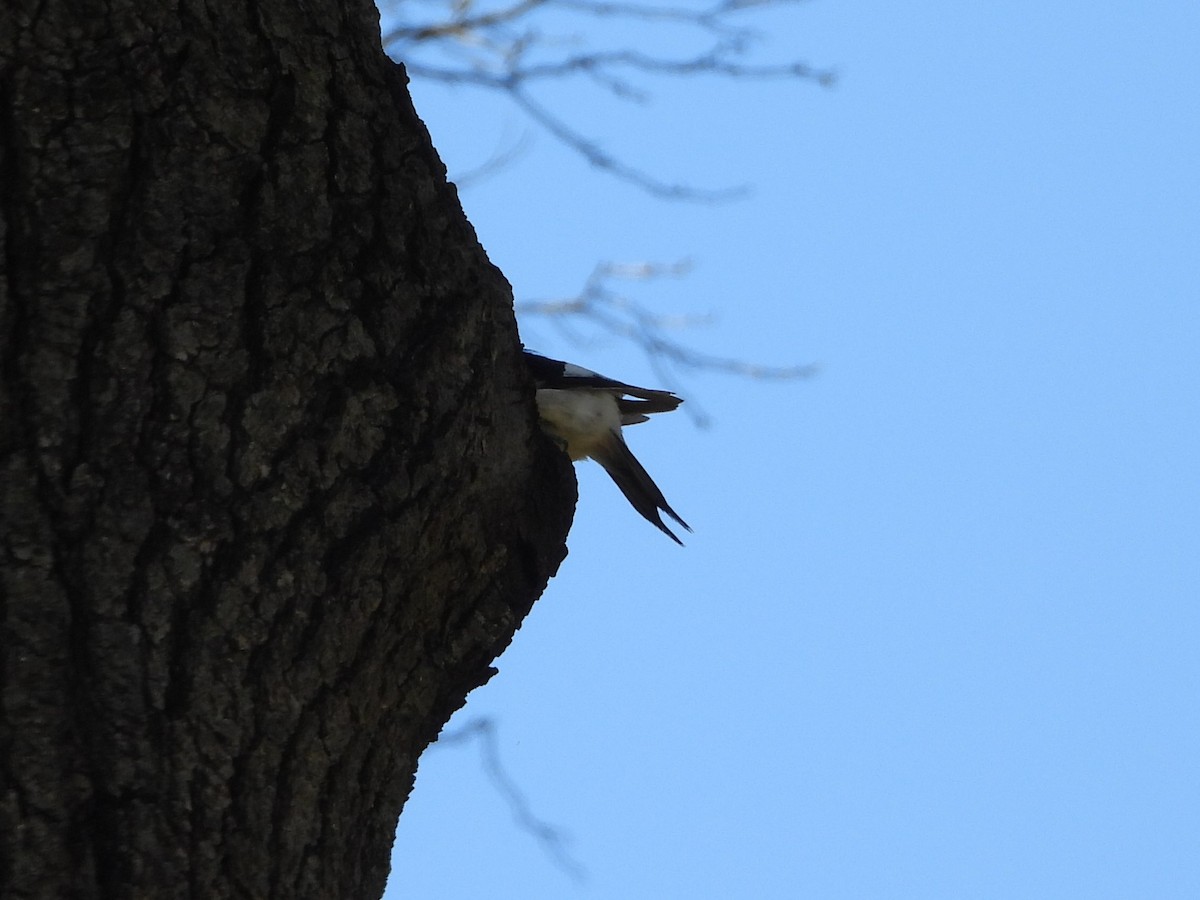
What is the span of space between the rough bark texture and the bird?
5.14 feet

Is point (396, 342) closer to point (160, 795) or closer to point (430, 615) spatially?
point (430, 615)

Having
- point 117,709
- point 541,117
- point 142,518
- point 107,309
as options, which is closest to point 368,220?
point 107,309

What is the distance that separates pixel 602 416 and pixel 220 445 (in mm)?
2136

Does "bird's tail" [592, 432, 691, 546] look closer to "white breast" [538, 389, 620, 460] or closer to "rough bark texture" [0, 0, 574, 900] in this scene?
"white breast" [538, 389, 620, 460]

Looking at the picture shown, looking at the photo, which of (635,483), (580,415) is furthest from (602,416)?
(635,483)

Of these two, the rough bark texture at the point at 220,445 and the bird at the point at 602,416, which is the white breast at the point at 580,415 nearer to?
the bird at the point at 602,416

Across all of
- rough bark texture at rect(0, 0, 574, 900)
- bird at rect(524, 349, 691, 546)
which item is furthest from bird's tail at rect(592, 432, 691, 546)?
rough bark texture at rect(0, 0, 574, 900)

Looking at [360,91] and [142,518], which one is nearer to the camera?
[142,518]

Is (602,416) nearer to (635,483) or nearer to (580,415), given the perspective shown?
(580,415)

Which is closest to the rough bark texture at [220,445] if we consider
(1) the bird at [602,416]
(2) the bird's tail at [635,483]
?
(1) the bird at [602,416]

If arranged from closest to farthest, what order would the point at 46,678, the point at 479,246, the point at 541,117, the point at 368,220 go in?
the point at 46,678 → the point at 368,220 → the point at 479,246 → the point at 541,117

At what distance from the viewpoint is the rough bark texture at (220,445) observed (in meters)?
1.42

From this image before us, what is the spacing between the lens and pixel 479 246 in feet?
6.13

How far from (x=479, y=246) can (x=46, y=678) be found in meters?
0.81
